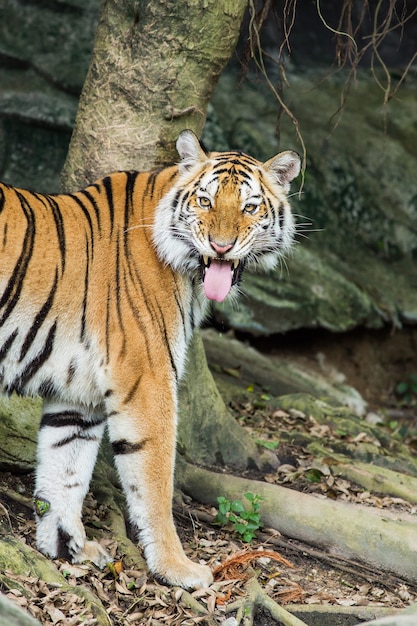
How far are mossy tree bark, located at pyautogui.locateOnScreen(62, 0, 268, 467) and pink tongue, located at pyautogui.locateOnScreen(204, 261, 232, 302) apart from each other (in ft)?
4.50

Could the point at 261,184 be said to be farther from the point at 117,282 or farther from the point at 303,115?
the point at 303,115

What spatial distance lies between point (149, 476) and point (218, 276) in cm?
118

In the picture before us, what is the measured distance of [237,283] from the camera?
16.6 feet

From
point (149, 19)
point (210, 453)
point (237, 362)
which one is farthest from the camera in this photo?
point (237, 362)

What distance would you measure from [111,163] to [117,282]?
4.35 ft

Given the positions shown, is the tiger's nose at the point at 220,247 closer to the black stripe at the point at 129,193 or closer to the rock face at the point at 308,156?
the black stripe at the point at 129,193

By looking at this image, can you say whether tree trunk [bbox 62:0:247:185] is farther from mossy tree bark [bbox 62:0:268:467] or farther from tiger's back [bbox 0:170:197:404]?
tiger's back [bbox 0:170:197:404]

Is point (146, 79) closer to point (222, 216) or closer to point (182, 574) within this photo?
point (222, 216)

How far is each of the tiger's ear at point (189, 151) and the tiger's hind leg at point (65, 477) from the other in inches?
63.7

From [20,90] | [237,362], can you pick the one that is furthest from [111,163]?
[20,90]

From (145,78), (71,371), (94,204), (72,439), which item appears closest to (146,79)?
(145,78)

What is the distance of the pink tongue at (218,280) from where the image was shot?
4.78 m

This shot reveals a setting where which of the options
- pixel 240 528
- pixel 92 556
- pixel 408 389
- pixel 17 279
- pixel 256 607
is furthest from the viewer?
pixel 408 389

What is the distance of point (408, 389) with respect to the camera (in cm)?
1044
